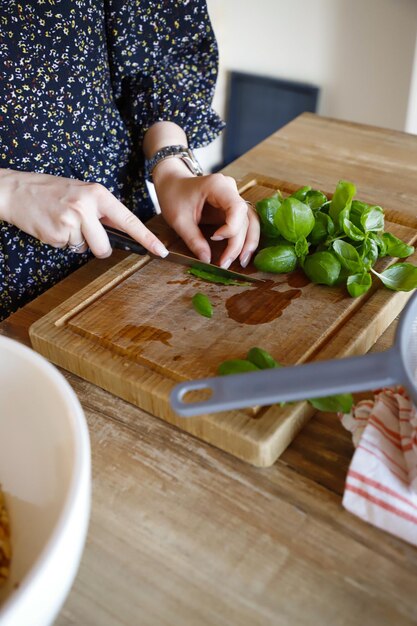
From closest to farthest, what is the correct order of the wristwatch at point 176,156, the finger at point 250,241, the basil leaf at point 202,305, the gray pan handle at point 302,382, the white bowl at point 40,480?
1. the white bowl at point 40,480
2. the gray pan handle at point 302,382
3. the basil leaf at point 202,305
4. the finger at point 250,241
5. the wristwatch at point 176,156

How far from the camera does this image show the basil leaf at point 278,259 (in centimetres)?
89

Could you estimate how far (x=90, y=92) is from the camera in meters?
1.11

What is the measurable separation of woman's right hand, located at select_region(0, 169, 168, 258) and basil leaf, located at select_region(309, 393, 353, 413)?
347mm

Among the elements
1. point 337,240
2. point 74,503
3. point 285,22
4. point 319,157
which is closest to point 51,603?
point 74,503

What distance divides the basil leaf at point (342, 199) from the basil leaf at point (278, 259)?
0.08m

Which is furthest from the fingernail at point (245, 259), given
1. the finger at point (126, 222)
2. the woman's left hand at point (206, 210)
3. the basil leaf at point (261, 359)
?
the basil leaf at point (261, 359)

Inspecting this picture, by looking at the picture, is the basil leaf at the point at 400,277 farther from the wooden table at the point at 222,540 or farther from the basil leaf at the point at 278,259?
the wooden table at the point at 222,540

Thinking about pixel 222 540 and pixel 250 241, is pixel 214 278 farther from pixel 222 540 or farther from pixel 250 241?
pixel 222 540

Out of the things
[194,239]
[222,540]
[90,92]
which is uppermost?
[90,92]

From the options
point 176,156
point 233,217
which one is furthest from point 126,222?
point 176,156

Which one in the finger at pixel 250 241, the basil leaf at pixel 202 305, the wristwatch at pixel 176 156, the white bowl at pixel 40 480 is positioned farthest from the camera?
the wristwatch at pixel 176 156

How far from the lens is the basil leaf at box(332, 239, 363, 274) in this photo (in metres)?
0.87

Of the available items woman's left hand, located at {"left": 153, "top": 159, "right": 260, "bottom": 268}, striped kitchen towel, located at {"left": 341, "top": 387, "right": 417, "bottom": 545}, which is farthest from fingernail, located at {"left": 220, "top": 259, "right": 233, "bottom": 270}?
striped kitchen towel, located at {"left": 341, "top": 387, "right": 417, "bottom": 545}

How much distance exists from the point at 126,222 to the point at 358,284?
0.33 meters
